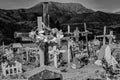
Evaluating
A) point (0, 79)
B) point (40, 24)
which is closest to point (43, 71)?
point (40, 24)

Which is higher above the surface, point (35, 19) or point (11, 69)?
point (35, 19)

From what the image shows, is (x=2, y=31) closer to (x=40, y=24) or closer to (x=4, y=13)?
(x=4, y=13)

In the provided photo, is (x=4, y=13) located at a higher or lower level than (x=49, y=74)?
higher

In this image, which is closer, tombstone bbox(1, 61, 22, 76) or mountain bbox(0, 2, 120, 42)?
tombstone bbox(1, 61, 22, 76)

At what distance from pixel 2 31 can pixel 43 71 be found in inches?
871

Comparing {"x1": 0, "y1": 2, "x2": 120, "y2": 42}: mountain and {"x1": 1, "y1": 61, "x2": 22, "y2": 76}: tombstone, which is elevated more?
{"x1": 0, "y1": 2, "x2": 120, "y2": 42}: mountain

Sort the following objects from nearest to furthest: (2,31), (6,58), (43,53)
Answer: (43,53)
(6,58)
(2,31)

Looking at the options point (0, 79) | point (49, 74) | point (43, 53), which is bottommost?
point (0, 79)

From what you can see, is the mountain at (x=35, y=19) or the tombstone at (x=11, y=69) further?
the mountain at (x=35, y=19)

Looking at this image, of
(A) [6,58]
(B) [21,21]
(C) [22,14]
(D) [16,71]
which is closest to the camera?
(D) [16,71]

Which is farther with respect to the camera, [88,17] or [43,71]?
[88,17]

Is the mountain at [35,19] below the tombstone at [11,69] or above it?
above

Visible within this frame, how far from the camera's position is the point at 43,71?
4441mm

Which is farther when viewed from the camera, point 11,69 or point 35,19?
point 35,19
